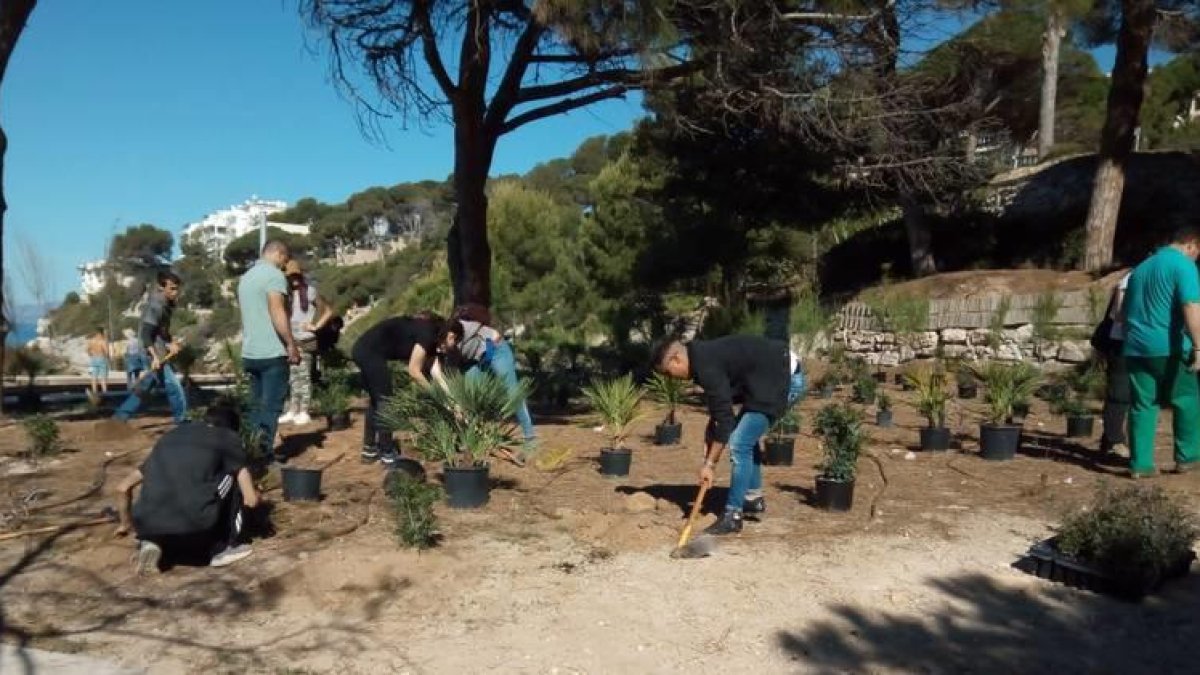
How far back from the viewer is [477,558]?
4.92 metres

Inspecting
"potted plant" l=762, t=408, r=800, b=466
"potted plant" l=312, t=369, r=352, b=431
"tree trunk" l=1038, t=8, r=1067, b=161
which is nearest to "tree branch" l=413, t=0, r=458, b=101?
"potted plant" l=312, t=369, r=352, b=431

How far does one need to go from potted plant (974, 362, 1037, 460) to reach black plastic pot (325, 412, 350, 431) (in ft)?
19.0

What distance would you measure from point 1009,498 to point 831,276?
1506 cm

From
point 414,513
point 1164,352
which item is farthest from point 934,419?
point 414,513

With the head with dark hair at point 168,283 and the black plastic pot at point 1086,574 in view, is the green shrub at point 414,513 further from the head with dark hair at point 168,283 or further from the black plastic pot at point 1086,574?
the head with dark hair at point 168,283

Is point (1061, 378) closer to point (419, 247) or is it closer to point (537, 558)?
point (537, 558)

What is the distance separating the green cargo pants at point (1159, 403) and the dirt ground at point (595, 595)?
0.22 metres

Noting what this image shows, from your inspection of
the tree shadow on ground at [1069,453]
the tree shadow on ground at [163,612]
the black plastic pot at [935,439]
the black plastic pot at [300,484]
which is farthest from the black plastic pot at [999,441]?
the black plastic pot at [300,484]

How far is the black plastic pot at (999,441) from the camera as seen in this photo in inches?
296

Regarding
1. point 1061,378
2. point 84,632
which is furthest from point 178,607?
point 1061,378

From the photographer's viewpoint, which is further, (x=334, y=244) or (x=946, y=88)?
(x=334, y=244)

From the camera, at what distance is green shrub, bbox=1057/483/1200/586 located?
4301mm

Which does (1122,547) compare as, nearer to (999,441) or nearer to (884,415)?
(999,441)

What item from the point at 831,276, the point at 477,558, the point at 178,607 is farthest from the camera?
the point at 831,276
